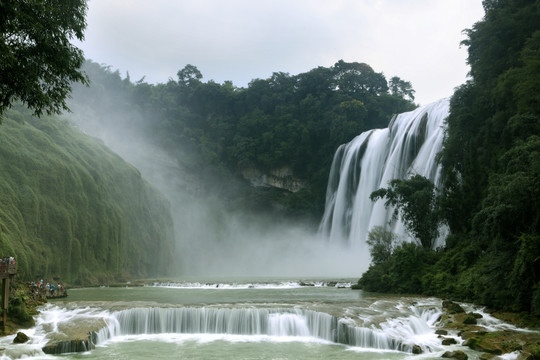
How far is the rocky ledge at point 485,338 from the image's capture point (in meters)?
15.5

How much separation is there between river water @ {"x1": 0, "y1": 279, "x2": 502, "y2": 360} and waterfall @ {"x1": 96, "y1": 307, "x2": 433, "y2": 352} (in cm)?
4

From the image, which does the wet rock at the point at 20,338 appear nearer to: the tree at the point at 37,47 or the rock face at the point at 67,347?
the rock face at the point at 67,347

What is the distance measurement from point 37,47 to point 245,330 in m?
12.9

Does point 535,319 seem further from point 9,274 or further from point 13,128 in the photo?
point 13,128

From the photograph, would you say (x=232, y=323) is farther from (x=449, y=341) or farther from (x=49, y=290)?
(x=49, y=290)

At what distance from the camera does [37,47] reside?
13742 millimetres

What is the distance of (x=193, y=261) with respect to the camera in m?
70.7

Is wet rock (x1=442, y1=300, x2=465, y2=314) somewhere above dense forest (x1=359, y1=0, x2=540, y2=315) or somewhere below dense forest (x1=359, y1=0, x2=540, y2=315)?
below

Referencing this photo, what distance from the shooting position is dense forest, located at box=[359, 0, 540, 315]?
20.3m

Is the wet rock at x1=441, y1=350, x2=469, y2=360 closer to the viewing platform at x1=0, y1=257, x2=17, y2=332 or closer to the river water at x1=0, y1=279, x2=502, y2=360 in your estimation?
the river water at x1=0, y1=279, x2=502, y2=360

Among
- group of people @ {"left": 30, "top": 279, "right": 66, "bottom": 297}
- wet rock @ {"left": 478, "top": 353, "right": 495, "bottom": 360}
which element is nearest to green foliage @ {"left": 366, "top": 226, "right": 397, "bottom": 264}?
wet rock @ {"left": 478, "top": 353, "right": 495, "bottom": 360}

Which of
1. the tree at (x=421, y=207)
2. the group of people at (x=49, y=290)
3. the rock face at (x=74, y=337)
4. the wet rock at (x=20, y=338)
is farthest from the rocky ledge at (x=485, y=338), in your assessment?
the group of people at (x=49, y=290)

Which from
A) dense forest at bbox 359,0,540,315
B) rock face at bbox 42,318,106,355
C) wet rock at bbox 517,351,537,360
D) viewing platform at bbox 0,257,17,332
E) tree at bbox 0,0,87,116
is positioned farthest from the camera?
dense forest at bbox 359,0,540,315

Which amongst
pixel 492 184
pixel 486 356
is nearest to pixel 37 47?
pixel 486 356
